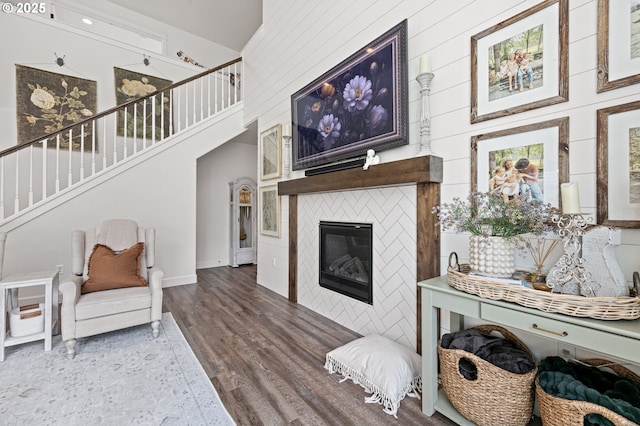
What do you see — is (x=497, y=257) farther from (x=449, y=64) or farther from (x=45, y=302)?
(x=45, y=302)

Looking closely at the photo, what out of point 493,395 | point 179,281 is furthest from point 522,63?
point 179,281

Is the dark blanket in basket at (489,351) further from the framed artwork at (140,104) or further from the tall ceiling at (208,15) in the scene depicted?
the tall ceiling at (208,15)

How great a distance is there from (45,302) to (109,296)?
1.74 feet

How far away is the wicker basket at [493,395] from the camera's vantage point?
1329 millimetres

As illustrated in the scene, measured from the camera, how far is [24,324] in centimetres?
232

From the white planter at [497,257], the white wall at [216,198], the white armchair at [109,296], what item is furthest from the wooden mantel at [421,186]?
the white wall at [216,198]

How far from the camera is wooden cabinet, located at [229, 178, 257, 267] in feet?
19.2

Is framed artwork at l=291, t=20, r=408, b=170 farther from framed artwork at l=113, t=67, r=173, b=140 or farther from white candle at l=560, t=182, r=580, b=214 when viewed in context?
framed artwork at l=113, t=67, r=173, b=140

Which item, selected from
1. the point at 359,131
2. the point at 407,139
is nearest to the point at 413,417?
the point at 407,139

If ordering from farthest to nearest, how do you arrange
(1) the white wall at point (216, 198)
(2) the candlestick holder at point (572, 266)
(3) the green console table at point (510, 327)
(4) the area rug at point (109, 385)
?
(1) the white wall at point (216, 198)
(4) the area rug at point (109, 385)
(2) the candlestick holder at point (572, 266)
(3) the green console table at point (510, 327)

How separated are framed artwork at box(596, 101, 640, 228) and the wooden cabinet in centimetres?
551

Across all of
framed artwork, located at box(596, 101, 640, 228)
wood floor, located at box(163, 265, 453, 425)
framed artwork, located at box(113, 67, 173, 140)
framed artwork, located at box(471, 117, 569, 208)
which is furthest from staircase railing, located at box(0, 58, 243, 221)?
framed artwork, located at box(596, 101, 640, 228)

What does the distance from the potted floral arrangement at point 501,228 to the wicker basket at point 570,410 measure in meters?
0.54

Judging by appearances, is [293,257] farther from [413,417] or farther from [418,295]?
[413,417]
